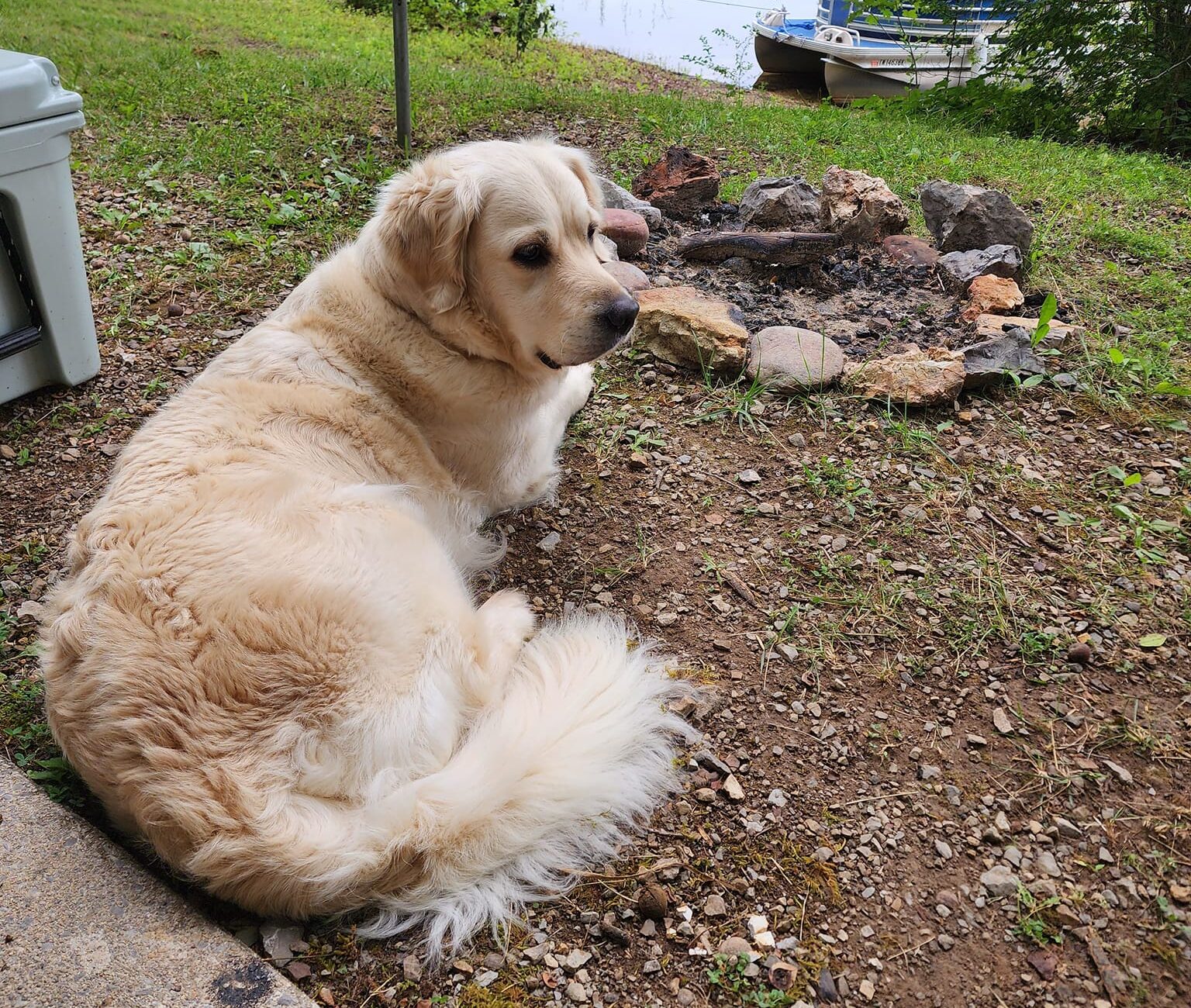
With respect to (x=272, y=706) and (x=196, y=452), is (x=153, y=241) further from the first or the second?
(x=272, y=706)

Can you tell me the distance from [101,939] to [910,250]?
450 centimetres

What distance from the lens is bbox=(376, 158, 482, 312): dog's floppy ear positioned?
2.66 meters

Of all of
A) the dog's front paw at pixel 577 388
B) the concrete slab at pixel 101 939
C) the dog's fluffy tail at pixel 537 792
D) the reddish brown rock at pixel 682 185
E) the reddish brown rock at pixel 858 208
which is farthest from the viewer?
the reddish brown rock at pixel 682 185

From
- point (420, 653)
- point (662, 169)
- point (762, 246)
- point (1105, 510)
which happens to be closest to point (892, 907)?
point (420, 653)

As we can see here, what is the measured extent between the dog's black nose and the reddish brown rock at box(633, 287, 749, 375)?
1.00 metres

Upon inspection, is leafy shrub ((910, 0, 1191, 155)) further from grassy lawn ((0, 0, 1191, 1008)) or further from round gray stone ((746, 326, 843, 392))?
round gray stone ((746, 326, 843, 392))

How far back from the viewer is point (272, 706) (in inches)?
73.4

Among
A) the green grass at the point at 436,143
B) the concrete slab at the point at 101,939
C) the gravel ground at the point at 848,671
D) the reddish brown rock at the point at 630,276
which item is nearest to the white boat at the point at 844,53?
the green grass at the point at 436,143

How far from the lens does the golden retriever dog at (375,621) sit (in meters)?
Result: 1.82

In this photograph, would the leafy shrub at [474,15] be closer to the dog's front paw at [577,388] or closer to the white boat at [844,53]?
the white boat at [844,53]

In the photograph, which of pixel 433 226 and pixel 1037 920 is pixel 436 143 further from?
pixel 1037 920

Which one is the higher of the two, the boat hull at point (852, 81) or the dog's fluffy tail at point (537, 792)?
the boat hull at point (852, 81)

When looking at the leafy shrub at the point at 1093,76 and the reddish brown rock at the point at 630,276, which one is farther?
the leafy shrub at the point at 1093,76

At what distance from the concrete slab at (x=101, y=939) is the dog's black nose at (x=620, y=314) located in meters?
1.94
